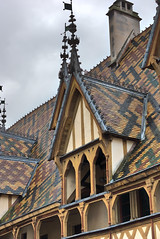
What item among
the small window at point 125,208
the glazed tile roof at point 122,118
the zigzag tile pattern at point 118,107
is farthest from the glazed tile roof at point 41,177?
the zigzag tile pattern at point 118,107

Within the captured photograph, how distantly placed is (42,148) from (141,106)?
877 cm

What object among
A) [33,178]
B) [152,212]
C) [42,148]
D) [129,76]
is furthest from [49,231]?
[152,212]

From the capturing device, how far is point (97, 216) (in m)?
17.7

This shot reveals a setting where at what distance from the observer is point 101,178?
61.1 feet

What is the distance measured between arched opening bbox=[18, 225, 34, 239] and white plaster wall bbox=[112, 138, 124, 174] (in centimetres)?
692

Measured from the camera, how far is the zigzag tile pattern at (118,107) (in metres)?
16.6

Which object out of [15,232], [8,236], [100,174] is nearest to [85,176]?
[100,174]

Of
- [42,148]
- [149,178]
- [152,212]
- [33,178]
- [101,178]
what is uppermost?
[42,148]

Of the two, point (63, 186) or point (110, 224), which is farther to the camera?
point (63, 186)

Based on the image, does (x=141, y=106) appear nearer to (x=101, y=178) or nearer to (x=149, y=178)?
(x=101, y=178)

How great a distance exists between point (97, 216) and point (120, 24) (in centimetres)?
1016

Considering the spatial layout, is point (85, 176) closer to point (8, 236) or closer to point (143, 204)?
point (143, 204)

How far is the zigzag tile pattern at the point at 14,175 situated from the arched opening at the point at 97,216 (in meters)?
5.74

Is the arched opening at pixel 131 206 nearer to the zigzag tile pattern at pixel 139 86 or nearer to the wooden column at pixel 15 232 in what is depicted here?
the zigzag tile pattern at pixel 139 86
